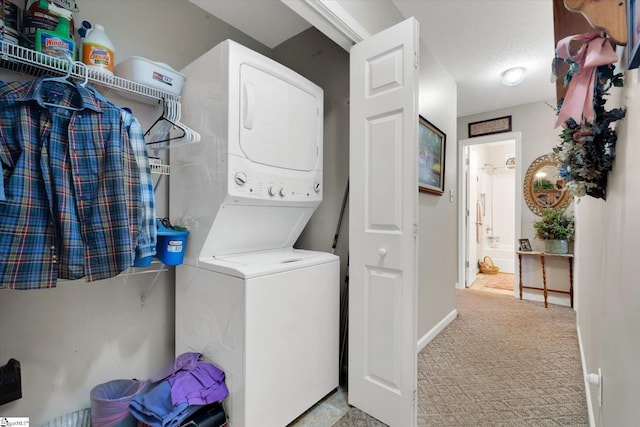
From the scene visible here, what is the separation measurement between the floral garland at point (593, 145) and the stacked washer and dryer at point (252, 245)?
1.18 metres

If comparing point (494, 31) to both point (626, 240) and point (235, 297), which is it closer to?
point (626, 240)

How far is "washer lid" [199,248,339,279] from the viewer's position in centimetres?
139

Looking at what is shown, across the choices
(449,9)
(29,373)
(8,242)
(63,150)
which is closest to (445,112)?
(449,9)

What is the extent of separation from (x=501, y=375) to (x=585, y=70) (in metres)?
2.06

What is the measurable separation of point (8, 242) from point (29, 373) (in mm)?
755

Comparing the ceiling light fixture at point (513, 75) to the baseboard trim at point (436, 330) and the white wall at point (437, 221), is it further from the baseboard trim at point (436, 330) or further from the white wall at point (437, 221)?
the baseboard trim at point (436, 330)

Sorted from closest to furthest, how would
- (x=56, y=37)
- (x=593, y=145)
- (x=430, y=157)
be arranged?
(x=593, y=145)
(x=56, y=37)
(x=430, y=157)

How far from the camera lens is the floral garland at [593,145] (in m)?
0.90

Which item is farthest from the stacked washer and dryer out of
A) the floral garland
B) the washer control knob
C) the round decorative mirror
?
the round decorative mirror

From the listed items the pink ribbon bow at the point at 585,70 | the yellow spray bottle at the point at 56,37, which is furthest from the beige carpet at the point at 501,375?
the yellow spray bottle at the point at 56,37

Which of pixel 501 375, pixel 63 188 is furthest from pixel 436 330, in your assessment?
pixel 63 188

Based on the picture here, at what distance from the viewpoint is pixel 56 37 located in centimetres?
122

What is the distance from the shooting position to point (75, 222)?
1.14 metres

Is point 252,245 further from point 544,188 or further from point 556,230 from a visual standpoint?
point 544,188
